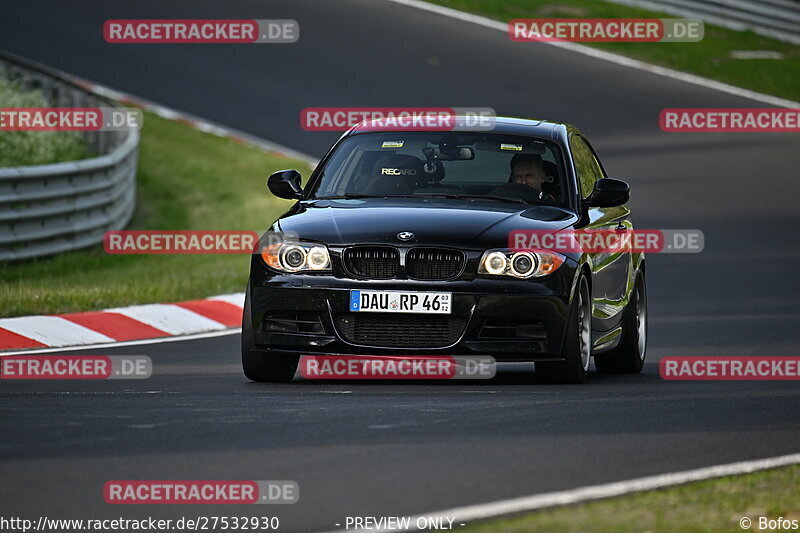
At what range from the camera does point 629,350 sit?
37.9 feet

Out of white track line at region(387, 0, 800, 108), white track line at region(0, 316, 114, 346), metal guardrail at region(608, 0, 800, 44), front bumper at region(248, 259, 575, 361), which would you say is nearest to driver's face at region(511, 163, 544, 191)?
front bumper at region(248, 259, 575, 361)

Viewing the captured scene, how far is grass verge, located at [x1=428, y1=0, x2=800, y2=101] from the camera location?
28094 mm

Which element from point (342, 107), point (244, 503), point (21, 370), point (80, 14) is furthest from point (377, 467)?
point (80, 14)

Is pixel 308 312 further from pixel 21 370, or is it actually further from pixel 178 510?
pixel 178 510

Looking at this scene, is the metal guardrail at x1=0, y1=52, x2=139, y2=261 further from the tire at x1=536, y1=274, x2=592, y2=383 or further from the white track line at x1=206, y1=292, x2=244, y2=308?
the tire at x1=536, y1=274, x2=592, y2=383

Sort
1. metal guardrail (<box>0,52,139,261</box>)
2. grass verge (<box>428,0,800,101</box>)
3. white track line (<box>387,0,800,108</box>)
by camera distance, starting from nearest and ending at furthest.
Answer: metal guardrail (<box>0,52,139,261</box>), white track line (<box>387,0,800,108</box>), grass verge (<box>428,0,800,101</box>)

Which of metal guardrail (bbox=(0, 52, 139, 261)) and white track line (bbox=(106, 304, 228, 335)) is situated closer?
white track line (bbox=(106, 304, 228, 335))

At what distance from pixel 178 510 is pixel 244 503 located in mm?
251

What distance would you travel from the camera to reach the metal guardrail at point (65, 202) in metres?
16.5

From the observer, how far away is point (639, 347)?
1177 centimetres

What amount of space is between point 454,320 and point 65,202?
883 centimetres

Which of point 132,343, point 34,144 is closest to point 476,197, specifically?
point 132,343

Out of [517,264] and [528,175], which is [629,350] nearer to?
[528,175]

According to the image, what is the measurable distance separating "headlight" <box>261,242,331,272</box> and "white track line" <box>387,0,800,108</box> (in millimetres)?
18457
